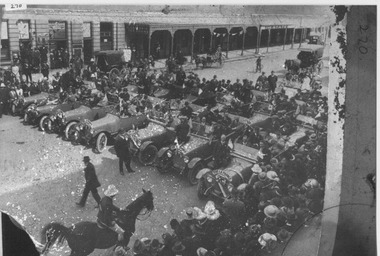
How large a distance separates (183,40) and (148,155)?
888 mm

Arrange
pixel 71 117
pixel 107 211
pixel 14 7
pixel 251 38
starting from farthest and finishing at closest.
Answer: pixel 71 117 < pixel 107 211 < pixel 251 38 < pixel 14 7

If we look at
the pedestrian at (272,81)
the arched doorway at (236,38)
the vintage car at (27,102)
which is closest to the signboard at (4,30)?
the vintage car at (27,102)

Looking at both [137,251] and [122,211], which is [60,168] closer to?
[122,211]

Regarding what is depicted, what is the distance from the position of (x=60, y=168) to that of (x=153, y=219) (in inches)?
31.1

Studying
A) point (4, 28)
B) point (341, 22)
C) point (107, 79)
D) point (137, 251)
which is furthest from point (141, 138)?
point (341, 22)

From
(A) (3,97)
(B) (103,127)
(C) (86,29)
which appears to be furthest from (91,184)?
(C) (86,29)

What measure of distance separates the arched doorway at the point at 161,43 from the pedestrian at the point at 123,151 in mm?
668

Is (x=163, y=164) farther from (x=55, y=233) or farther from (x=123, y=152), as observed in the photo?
(x=55, y=233)

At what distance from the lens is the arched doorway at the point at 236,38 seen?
301 cm

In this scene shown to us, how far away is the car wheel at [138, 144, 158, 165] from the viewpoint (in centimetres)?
321

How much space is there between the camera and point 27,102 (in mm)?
3318

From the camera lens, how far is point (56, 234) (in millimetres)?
3217

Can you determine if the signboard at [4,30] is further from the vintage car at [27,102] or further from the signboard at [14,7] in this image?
the vintage car at [27,102]

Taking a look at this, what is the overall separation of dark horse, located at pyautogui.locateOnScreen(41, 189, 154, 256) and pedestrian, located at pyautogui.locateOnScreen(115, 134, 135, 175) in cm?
24
